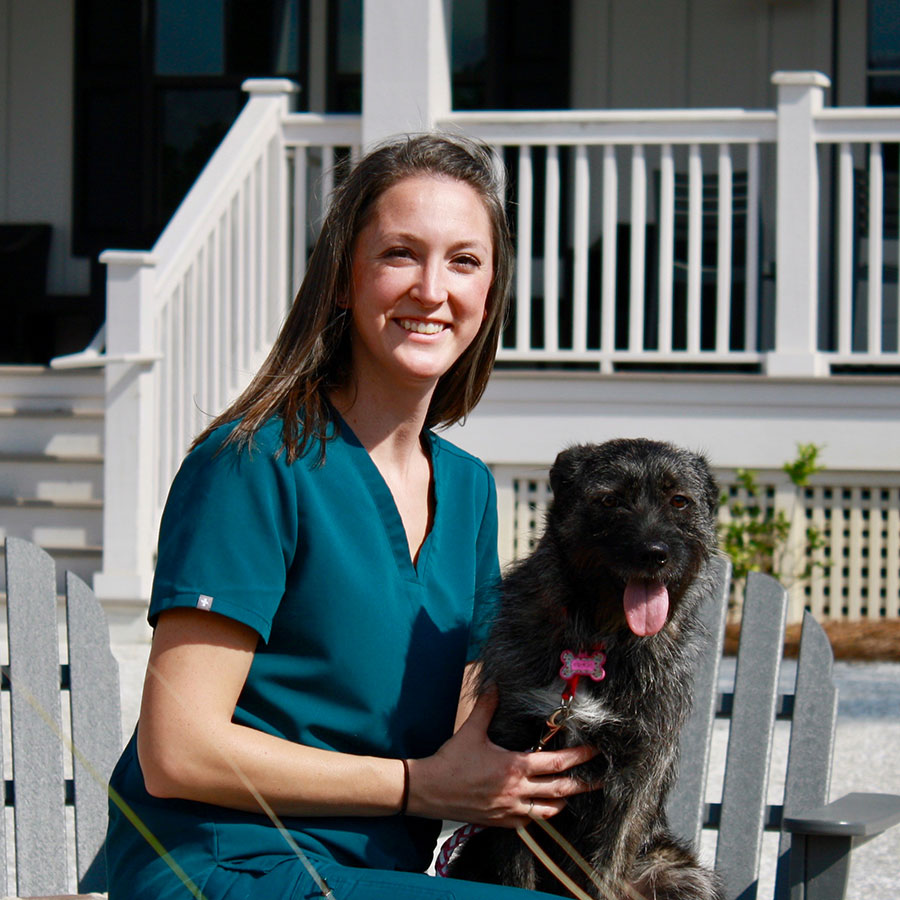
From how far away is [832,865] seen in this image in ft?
8.49

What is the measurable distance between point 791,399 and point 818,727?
4100 mm

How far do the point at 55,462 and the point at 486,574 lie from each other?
17.7 feet

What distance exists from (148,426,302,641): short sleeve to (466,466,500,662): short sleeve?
59 cm

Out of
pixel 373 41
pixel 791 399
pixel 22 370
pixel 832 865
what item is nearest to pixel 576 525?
pixel 832 865

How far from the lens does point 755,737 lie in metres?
3.43

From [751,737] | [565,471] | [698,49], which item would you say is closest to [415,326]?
[565,471]

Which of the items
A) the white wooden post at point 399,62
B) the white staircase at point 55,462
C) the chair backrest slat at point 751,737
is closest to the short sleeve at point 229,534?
the chair backrest slat at point 751,737

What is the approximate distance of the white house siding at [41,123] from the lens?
10.1m

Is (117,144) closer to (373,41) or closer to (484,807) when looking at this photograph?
(373,41)

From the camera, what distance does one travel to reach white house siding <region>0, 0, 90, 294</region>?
1013 centimetres

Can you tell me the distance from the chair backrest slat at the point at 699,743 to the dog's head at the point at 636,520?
677mm

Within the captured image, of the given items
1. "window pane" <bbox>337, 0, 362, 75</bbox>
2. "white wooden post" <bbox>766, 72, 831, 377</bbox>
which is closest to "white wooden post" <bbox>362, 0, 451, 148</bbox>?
"white wooden post" <bbox>766, 72, 831, 377</bbox>

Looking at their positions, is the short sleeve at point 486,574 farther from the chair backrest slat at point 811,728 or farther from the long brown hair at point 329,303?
the chair backrest slat at point 811,728

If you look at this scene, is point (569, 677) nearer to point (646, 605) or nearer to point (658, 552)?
point (646, 605)
